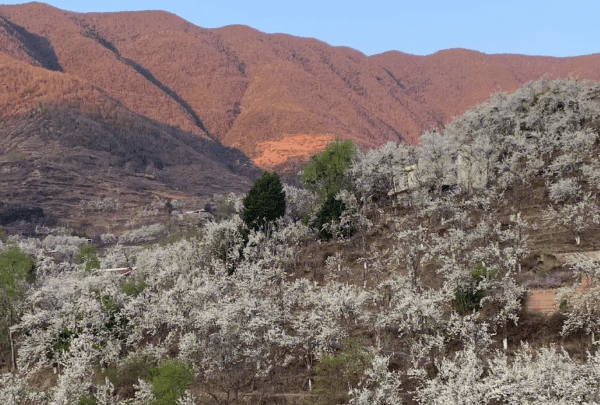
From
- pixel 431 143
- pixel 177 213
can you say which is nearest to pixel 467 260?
pixel 431 143

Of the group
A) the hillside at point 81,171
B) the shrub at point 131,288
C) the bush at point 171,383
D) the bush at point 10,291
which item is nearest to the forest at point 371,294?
the bush at point 171,383

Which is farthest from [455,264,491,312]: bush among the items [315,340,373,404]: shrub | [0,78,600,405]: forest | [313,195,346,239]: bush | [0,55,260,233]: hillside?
[0,55,260,233]: hillside

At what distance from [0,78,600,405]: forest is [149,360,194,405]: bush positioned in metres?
0.08

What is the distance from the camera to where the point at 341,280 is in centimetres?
4984

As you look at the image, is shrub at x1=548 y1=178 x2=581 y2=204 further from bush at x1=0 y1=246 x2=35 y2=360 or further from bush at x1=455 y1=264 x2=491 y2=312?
bush at x1=0 y1=246 x2=35 y2=360

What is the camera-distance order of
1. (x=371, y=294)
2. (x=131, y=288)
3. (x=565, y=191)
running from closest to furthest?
1. (x=371, y=294)
2. (x=565, y=191)
3. (x=131, y=288)

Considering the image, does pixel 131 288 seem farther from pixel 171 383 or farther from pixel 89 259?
pixel 171 383

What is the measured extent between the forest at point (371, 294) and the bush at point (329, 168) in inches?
10.9

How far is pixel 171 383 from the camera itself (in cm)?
2995

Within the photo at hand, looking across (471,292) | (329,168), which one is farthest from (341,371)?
(329,168)

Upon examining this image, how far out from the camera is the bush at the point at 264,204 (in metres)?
61.2

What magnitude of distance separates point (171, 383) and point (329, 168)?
45480mm

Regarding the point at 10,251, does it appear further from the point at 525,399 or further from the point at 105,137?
the point at 105,137

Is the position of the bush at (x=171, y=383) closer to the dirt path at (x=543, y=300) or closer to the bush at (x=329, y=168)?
the dirt path at (x=543, y=300)
